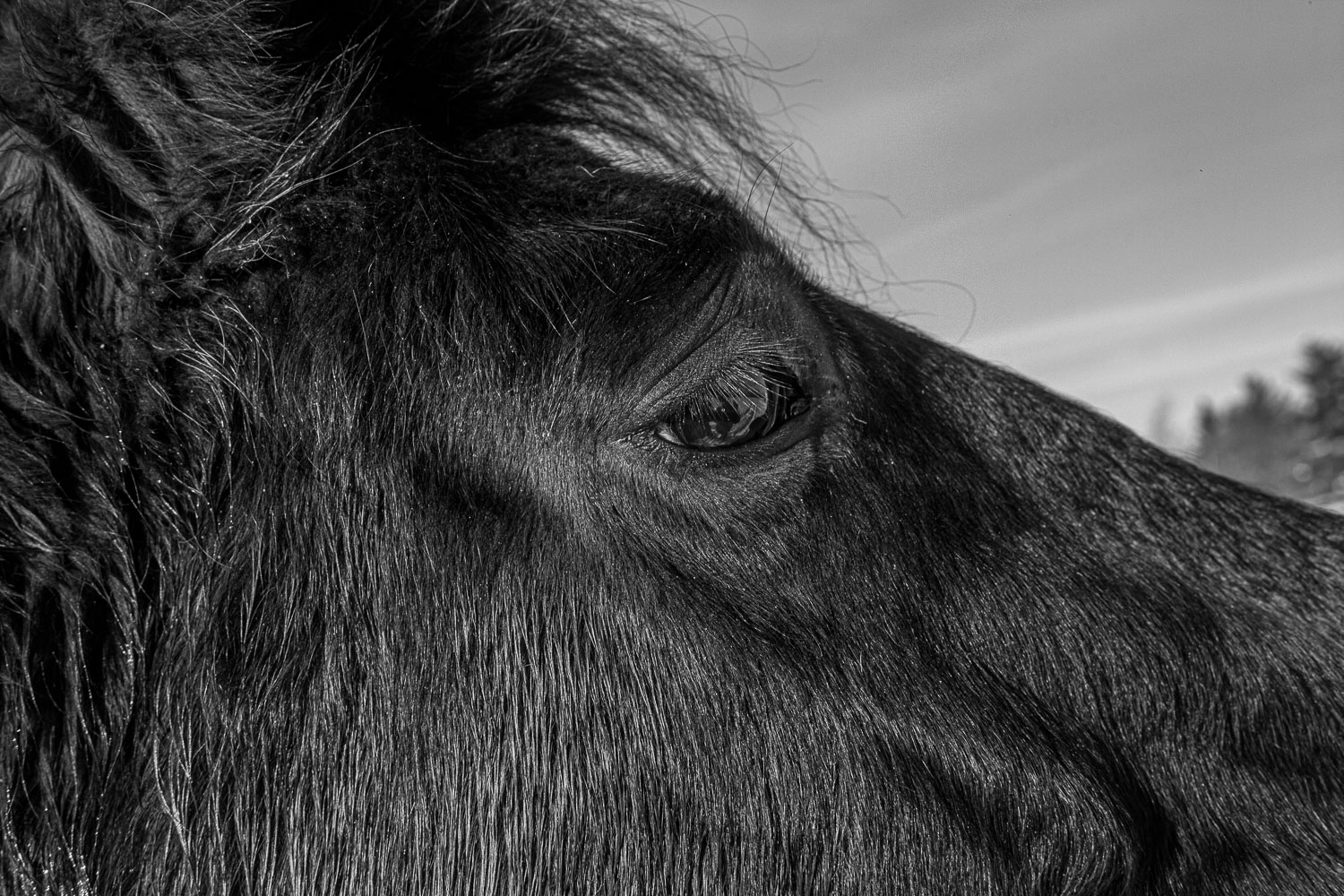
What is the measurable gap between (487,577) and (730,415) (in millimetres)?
545

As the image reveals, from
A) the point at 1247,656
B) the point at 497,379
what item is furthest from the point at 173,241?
the point at 1247,656

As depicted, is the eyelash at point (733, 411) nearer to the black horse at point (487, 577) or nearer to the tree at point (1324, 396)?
the black horse at point (487, 577)

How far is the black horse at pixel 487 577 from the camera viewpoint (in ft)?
6.28

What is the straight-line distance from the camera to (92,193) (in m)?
2.02

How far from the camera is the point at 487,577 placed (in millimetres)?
1975

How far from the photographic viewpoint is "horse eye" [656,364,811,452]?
2070mm

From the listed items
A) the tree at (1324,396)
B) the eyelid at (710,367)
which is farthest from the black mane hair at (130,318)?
the tree at (1324,396)

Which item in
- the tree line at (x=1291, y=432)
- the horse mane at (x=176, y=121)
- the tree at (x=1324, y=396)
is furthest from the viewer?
the tree at (x=1324, y=396)

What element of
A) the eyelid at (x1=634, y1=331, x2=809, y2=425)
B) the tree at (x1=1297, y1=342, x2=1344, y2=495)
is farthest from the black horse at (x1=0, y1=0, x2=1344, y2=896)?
the tree at (x1=1297, y1=342, x2=1344, y2=495)

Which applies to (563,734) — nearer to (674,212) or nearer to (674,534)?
(674,534)

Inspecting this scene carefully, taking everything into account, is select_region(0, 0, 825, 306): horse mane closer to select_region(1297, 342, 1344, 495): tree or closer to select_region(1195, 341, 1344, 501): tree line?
select_region(1195, 341, 1344, 501): tree line

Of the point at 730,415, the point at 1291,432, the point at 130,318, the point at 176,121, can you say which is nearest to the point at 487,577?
the point at 730,415

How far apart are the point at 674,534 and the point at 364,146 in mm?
963

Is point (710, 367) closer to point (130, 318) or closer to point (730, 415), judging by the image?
point (730, 415)
